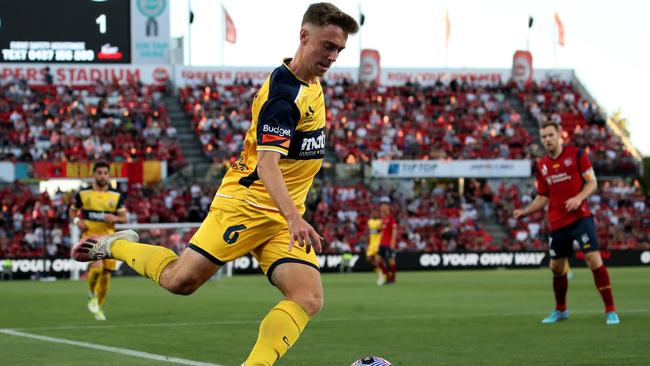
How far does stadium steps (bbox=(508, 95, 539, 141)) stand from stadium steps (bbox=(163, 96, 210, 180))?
15.0 meters

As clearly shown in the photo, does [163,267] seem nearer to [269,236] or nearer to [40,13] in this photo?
[269,236]

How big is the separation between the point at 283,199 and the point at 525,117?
46733mm

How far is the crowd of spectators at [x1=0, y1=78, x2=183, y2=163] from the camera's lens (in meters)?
40.7

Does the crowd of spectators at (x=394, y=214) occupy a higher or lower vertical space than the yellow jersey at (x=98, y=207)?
lower

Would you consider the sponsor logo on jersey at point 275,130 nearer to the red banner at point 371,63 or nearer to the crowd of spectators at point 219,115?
the crowd of spectators at point 219,115

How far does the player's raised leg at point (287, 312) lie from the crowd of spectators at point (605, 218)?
34.8 meters

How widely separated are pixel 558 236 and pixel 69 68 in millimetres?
38368

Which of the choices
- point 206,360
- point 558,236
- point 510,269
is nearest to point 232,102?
point 510,269

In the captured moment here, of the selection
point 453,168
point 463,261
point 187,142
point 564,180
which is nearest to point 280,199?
point 564,180

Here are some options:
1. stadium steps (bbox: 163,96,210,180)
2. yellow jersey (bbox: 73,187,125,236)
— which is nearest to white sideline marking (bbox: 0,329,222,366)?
yellow jersey (bbox: 73,187,125,236)

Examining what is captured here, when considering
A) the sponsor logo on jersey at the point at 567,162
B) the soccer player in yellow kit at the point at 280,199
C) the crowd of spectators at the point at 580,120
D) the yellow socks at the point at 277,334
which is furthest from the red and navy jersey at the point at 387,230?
the yellow socks at the point at 277,334

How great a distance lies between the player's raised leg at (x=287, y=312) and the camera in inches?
252

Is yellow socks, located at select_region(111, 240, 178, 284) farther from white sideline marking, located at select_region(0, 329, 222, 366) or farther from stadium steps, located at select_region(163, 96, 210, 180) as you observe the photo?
stadium steps, located at select_region(163, 96, 210, 180)

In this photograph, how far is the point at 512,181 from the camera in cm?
4584
